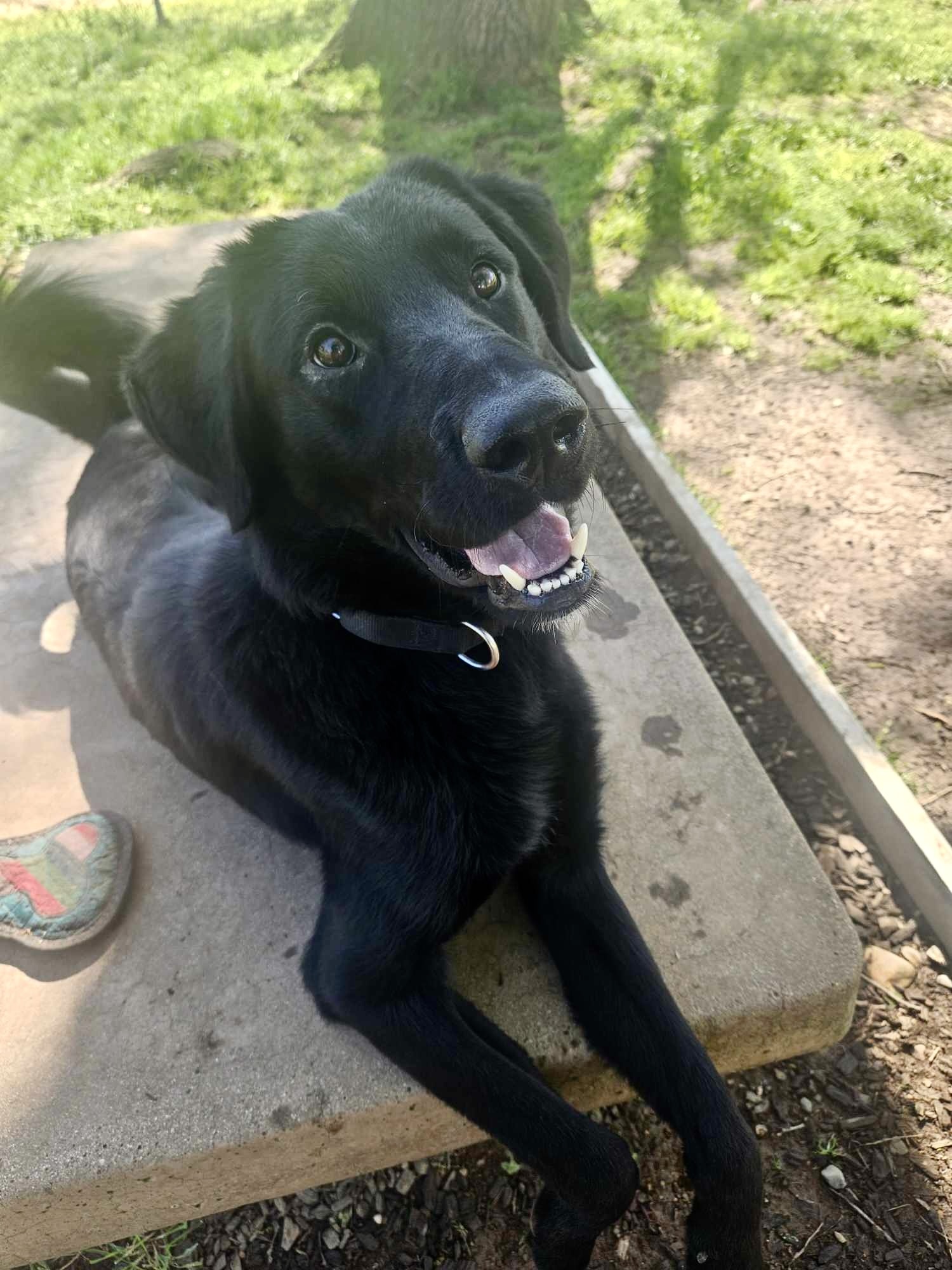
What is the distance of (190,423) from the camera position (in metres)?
1.78

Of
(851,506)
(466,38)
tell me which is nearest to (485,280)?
(851,506)

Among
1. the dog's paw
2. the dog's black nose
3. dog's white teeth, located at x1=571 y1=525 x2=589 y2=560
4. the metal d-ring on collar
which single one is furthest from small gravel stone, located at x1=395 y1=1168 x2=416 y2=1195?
the dog's black nose

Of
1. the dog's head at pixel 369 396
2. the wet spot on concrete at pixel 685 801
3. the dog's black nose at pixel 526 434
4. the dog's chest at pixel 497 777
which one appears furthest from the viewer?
the wet spot on concrete at pixel 685 801

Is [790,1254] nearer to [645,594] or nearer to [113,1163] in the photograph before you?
[113,1163]

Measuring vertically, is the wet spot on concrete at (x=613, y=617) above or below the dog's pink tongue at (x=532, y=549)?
below

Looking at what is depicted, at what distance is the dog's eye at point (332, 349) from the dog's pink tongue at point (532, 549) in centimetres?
44

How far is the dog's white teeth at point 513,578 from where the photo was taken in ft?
5.42

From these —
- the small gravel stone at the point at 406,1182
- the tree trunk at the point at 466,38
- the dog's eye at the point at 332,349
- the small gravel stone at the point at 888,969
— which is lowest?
the small gravel stone at the point at 406,1182

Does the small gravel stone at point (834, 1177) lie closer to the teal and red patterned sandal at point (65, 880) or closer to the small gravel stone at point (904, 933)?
the small gravel stone at point (904, 933)

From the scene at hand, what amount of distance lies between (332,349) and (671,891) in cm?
147

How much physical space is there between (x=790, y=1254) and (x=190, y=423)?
210cm

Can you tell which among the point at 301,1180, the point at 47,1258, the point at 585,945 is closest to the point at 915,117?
the point at 585,945

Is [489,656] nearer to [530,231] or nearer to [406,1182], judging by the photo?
[530,231]

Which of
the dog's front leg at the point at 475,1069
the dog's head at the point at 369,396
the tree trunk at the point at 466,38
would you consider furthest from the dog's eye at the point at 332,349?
the tree trunk at the point at 466,38
